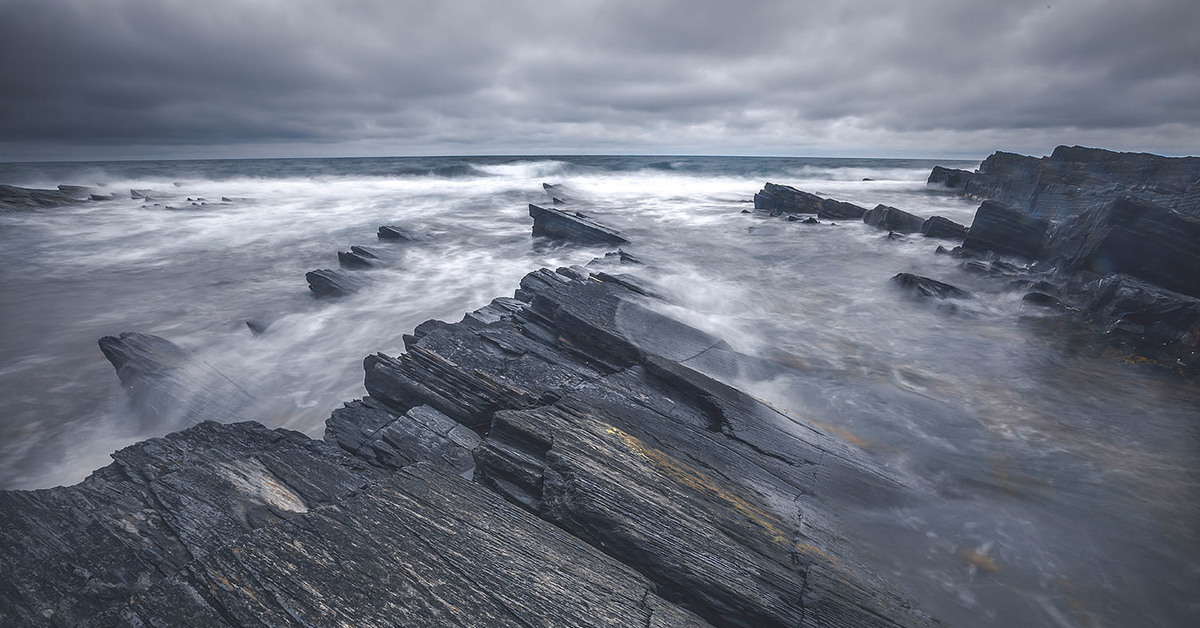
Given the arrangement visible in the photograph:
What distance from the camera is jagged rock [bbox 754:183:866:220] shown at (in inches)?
1025

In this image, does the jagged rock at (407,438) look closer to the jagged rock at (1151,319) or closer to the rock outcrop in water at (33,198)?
the jagged rock at (1151,319)

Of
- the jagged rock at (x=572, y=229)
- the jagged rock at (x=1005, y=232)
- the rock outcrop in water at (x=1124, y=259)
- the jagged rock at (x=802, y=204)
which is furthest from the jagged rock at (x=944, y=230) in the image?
the jagged rock at (x=572, y=229)

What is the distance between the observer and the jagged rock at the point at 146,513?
3289mm

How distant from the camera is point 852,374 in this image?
29.9 feet

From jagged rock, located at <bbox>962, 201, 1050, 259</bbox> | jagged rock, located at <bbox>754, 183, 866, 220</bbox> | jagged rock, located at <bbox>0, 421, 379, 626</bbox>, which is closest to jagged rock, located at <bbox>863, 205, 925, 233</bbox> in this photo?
jagged rock, located at <bbox>754, 183, 866, 220</bbox>

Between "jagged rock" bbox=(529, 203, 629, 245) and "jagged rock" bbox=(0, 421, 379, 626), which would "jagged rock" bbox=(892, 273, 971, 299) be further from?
"jagged rock" bbox=(0, 421, 379, 626)

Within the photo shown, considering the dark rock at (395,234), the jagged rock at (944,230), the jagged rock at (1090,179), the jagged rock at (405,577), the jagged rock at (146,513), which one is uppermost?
the jagged rock at (1090,179)

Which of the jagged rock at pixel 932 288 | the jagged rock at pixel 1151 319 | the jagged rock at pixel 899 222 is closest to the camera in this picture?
the jagged rock at pixel 1151 319

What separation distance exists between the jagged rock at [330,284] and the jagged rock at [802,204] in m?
22.8

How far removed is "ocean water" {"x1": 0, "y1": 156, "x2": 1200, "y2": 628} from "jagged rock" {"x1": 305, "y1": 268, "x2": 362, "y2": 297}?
0.46 meters

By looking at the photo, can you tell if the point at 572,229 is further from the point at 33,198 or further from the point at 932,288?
the point at 33,198

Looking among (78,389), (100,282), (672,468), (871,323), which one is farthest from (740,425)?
(100,282)

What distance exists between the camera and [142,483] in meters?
4.38

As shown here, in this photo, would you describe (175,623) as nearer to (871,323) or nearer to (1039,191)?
(871,323)
